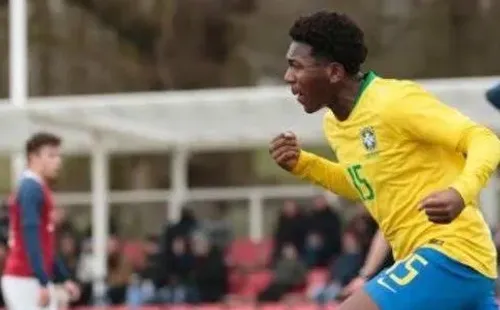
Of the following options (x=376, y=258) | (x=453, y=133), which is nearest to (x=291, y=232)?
(x=376, y=258)

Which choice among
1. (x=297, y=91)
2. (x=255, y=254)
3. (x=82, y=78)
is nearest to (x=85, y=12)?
(x=82, y=78)

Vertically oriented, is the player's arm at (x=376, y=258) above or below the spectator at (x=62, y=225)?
above

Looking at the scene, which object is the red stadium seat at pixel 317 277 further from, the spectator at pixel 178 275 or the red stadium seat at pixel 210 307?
the spectator at pixel 178 275

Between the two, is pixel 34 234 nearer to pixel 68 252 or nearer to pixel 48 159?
pixel 48 159

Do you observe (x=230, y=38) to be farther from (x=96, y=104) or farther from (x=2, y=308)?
(x=2, y=308)

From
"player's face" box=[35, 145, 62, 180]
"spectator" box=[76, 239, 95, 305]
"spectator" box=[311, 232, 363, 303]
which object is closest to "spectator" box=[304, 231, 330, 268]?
"spectator" box=[311, 232, 363, 303]

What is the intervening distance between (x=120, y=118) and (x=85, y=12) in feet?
8.07

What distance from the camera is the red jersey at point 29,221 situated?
9.83 metres

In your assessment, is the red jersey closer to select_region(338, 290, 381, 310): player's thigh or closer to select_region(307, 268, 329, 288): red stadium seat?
select_region(338, 290, 381, 310): player's thigh

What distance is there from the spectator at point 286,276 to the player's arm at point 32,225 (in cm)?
749

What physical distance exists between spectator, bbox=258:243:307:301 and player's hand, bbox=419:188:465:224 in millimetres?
11854

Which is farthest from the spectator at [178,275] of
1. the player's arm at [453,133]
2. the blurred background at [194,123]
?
the player's arm at [453,133]

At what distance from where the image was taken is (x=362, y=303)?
5824mm

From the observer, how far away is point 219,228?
786 inches
